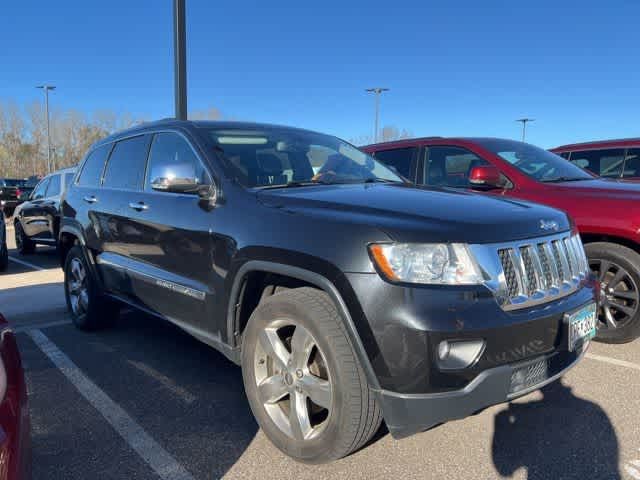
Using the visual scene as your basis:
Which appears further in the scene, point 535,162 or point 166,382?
point 535,162

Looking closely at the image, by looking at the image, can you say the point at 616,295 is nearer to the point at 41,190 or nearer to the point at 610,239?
the point at 610,239

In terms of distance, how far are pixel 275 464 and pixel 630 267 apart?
3.11m

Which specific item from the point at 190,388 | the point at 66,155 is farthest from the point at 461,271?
the point at 66,155

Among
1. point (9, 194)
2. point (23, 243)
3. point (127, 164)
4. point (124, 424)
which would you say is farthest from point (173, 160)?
point (23, 243)

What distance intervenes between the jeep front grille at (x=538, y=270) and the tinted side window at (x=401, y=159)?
295cm

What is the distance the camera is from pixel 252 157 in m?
3.31

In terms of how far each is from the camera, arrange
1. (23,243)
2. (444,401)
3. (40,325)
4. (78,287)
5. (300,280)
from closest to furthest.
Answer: (444,401)
(300,280)
(78,287)
(40,325)
(23,243)

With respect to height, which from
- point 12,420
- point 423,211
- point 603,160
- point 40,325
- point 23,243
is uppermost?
point 603,160

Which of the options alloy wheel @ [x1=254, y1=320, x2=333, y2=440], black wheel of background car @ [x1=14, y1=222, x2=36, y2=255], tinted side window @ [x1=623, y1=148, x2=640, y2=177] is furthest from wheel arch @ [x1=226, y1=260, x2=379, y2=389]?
black wheel of background car @ [x1=14, y1=222, x2=36, y2=255]

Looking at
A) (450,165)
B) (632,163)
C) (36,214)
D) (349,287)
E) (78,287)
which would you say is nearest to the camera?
(349,287)

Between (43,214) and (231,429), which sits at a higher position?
(43,214)

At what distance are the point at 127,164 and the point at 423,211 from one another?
2736mm

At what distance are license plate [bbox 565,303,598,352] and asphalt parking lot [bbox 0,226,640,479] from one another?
59cm

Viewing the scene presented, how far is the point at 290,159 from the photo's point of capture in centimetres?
348
